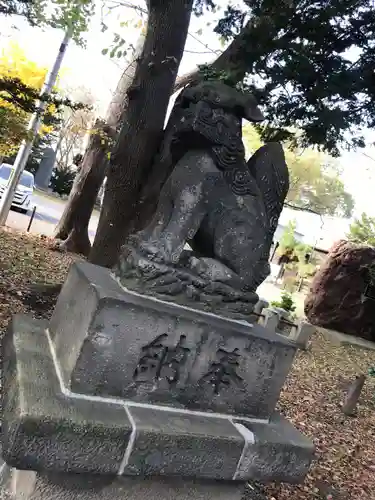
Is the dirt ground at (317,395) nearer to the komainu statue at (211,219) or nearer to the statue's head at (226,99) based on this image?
the komainu statue at (211,219)

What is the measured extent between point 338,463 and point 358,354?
226 inches

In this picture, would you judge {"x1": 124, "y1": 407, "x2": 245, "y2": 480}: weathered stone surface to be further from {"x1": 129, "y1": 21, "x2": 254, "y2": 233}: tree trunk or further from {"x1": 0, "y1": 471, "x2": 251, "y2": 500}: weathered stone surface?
{"x1": 129, "y1": 21, "x2": 254, "y2": 233}: tree trunk

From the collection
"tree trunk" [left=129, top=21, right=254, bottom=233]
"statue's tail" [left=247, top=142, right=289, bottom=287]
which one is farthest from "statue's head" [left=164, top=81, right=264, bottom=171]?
"tree trunk" [left=129, top=21, right=254, bottom=233]

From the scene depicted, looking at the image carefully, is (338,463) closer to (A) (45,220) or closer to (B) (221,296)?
(B) (221,296)

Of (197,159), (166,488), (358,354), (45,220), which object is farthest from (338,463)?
(45,220)

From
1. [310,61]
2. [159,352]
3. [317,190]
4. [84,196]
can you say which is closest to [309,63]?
[310,61]

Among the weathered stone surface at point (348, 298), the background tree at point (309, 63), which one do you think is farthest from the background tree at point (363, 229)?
the background tree at point (309, 63)

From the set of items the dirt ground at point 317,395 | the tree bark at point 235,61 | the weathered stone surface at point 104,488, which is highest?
the tree bark at point 235,61

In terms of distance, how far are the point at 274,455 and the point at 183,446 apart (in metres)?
0.56

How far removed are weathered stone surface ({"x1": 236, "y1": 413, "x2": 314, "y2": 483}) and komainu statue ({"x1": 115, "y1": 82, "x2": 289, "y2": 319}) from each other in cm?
63

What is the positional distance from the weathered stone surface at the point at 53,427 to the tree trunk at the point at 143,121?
351cm

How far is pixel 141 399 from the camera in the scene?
6.79 feet

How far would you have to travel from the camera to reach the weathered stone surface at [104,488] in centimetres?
185

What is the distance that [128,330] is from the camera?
1965 mm
